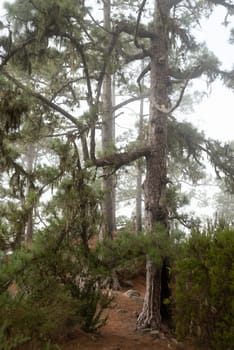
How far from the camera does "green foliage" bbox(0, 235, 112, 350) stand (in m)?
4.75

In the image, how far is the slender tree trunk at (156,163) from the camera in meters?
7.77

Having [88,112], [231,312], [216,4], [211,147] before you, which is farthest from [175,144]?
[231,312]

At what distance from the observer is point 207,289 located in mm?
5121

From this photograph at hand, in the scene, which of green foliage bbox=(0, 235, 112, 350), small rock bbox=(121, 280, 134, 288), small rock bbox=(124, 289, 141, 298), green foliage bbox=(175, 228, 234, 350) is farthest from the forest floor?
small rock bbox=(121, 280, 134, 288)

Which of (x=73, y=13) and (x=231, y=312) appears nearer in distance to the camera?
(x=231, y=312)

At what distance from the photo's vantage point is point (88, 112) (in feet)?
21.2

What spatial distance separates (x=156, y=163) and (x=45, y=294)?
3869mm

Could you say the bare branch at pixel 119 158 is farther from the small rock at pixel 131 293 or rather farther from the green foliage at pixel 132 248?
the small rock at pixel 131 293

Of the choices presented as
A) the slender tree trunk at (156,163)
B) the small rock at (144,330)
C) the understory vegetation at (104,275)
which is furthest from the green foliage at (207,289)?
the small rock at (144,330)

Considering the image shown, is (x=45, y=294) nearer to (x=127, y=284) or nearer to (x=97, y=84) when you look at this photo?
(x=97, y=84)

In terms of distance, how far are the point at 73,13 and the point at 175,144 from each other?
18.2 ft

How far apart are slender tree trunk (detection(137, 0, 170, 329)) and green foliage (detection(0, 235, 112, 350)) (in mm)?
1070

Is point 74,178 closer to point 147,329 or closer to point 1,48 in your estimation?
point 1,48

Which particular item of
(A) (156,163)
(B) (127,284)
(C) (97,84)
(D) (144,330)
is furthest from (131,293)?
(C) (97,84)
